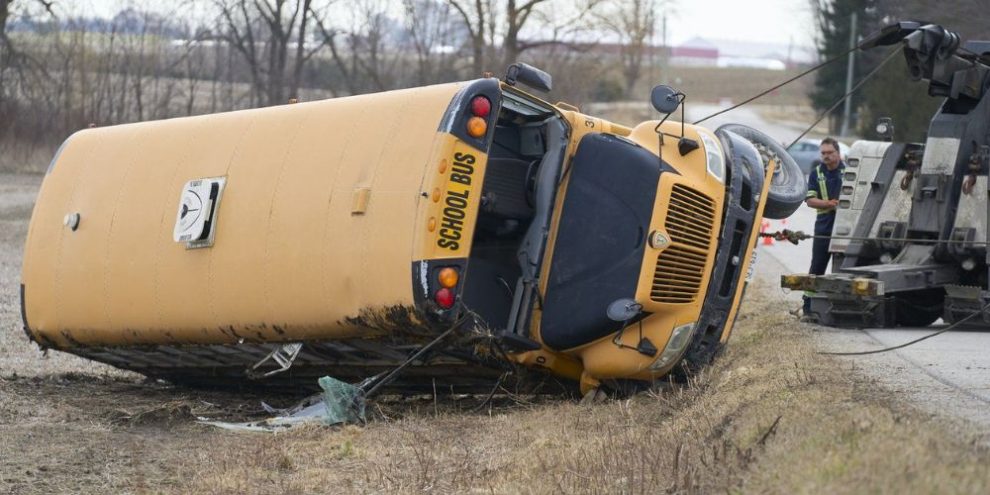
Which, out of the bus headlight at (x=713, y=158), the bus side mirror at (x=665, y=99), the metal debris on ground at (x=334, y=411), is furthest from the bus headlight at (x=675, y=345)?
the metal debris on ground at (x=334, y=411)

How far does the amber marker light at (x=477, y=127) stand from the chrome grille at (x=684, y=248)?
1210 millimetres

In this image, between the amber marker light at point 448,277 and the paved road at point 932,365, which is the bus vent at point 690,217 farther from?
the amber marker light at point 448,277

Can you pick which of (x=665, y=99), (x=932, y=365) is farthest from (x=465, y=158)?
(x=932, y=365)

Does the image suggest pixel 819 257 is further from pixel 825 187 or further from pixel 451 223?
pixel 451 223

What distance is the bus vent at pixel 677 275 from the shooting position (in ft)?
28.5

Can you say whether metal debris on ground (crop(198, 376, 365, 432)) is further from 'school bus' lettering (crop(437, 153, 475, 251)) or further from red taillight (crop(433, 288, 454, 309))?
'school bus' lettering (crop(437, 153, 475, 251))

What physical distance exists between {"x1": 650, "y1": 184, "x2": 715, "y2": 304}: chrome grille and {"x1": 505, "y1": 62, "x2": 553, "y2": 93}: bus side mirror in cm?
104

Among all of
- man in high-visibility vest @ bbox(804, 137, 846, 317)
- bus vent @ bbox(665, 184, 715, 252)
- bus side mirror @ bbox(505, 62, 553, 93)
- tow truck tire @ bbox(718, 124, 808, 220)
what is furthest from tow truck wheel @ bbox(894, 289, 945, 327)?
bus side mirror @ bbox(505, 62, 553, 93)

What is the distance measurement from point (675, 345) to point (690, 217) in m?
0.77

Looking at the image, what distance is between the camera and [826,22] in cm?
6494

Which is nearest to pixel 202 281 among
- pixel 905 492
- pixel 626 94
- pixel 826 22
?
pixel 905 492

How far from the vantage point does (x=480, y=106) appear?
27.6 ft

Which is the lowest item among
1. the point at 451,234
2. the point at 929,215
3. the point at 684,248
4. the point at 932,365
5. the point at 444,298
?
the point at 932,365

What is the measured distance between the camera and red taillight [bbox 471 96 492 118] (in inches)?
331
